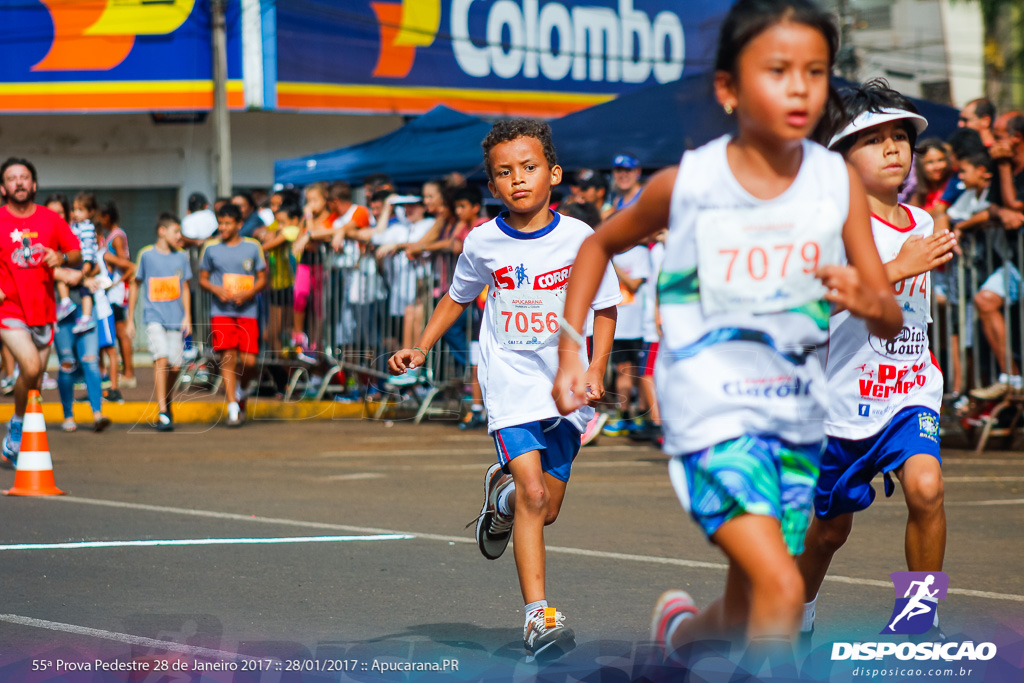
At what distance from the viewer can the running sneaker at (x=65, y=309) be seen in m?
12.4

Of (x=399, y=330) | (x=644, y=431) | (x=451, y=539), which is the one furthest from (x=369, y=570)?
(x=399, y=330)

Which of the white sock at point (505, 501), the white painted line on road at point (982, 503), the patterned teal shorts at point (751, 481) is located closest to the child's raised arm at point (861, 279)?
the patterned teal shorts at point (751, 481)

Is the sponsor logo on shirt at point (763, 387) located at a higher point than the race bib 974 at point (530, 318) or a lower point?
lower

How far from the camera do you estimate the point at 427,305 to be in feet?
45.3

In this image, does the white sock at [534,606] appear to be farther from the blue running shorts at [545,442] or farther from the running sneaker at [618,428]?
the running sneaker at [618,428]

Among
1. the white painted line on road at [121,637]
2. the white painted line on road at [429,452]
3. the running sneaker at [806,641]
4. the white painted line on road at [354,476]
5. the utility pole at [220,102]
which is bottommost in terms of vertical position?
the white painted line on road at [429,452]

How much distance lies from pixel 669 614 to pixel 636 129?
11.3 meters

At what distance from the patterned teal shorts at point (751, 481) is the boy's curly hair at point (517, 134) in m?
2.21

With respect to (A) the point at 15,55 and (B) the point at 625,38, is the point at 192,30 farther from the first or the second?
(B) the point at 625,38

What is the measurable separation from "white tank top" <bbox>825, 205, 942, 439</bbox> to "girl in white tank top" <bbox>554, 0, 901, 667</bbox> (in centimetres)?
125

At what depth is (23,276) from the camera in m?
10.5

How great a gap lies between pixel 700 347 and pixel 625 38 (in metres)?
26.9

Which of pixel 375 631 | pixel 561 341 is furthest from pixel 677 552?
pixel 561 341

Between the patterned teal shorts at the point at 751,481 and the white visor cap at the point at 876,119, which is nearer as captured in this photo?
the patterned teal shorts at the point at 751,481
